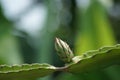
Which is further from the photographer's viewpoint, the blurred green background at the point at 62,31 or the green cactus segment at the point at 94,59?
the blurred green background at the point at 62,31

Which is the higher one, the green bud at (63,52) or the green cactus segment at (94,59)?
the green bud at (63,52)

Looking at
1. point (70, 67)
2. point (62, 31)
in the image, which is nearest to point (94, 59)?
point (70, 67)

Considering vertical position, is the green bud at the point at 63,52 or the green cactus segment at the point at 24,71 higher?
the green bud at the point at 63,52

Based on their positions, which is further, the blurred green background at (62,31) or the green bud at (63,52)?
the blurred green background at (62,31)

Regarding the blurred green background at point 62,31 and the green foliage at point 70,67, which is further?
the blurred green background at point 62,31

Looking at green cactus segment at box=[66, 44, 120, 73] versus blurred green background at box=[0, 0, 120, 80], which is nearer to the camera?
green cactus segment at box=[66, 44, 120, 73]

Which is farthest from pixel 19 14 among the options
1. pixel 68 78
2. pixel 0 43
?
pixel 68 78
